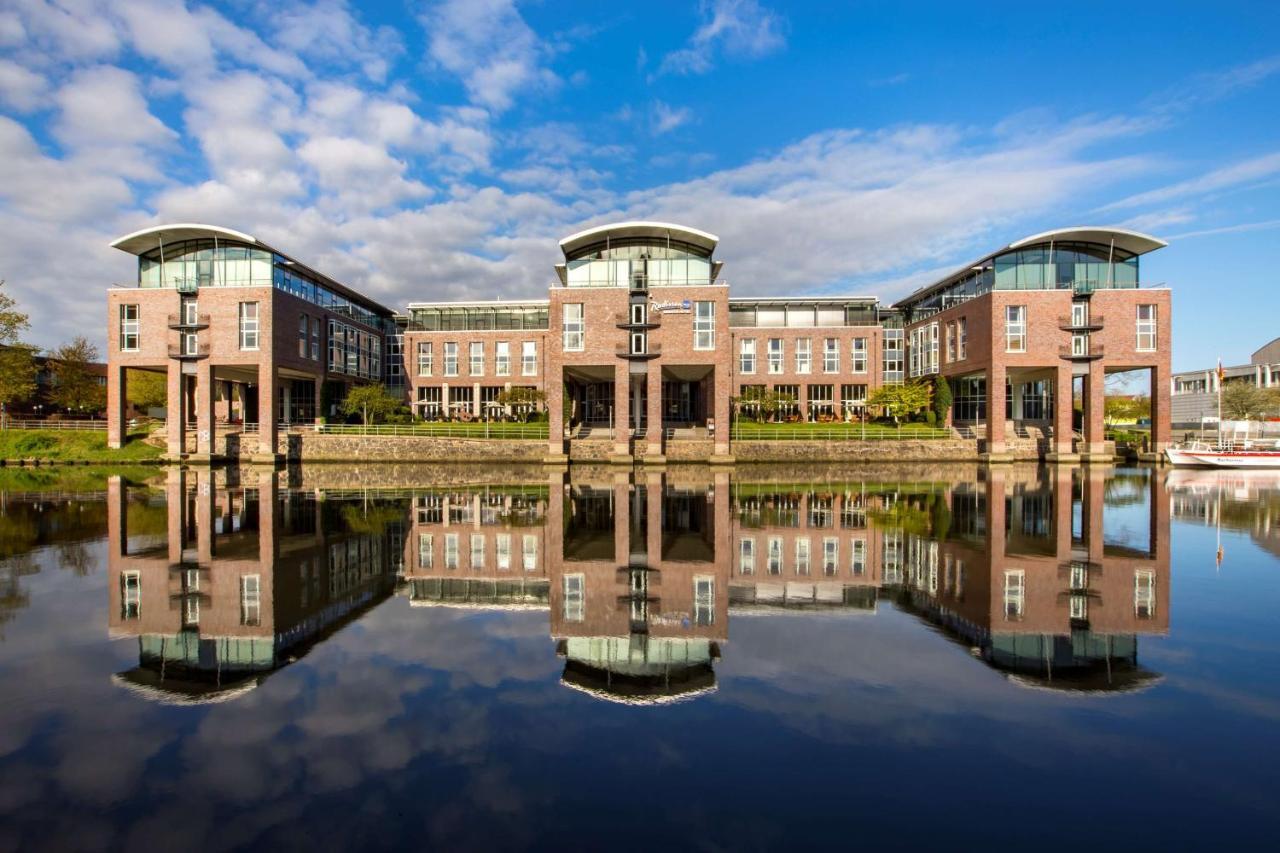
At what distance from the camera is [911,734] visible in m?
5.73

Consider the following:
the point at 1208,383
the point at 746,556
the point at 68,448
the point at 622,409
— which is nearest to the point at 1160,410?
the point at 622,409

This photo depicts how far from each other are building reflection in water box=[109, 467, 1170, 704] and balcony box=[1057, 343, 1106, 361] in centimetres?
2487

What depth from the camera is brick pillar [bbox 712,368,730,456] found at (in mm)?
40875

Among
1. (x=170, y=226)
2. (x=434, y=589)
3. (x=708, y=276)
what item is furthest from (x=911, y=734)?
(x=170, y=226)

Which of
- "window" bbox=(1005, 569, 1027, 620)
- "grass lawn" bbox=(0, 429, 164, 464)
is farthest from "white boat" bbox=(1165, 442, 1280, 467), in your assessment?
"grass lawn" bbox=(0, 429, 164, 464)

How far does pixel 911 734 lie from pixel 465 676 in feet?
14.9

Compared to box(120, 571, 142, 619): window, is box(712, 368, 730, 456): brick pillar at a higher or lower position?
higher

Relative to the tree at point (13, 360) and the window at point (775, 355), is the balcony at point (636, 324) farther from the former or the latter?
the tree at point (13, 360)

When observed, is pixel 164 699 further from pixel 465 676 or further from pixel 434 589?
pixel 434 589

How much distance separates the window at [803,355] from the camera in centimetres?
5938

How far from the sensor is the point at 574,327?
41.5 m

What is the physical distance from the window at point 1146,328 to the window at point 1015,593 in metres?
42.6

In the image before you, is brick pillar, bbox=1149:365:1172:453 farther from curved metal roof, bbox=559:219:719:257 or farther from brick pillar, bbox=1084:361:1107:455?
curved metal roof, bbox=559:219:719:257

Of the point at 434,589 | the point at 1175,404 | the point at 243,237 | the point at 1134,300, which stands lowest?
the point at 434,589
